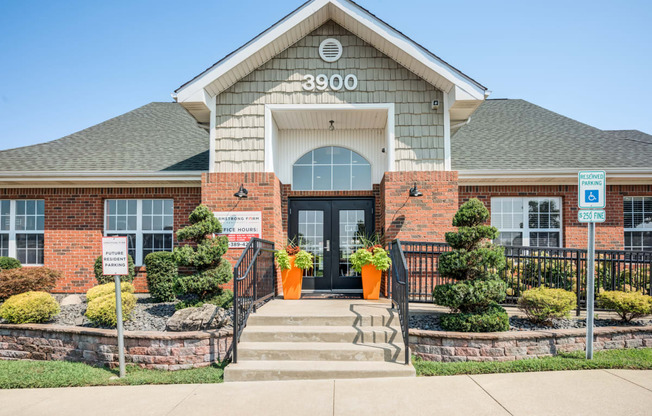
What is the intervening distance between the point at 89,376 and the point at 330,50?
23.6ft

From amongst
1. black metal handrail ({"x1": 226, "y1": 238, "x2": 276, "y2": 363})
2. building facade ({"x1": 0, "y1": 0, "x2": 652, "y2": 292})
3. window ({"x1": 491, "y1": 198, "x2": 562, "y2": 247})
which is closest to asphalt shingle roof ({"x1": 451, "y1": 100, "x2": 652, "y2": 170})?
building facade ({"x1": 0, "y1": 0, "x2": 652, "y2": 292})

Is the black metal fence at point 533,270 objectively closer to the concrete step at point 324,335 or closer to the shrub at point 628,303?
the shrub at point 628,303

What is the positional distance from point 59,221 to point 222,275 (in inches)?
231

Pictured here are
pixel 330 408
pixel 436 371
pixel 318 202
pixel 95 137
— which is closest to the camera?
pixel 330 408

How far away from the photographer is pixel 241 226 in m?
8.62

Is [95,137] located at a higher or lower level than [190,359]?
higher

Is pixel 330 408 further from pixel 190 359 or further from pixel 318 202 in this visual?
pixel 318 202

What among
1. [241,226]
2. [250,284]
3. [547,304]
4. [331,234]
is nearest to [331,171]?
[331,234]

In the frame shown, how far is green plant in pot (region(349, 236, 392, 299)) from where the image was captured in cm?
784

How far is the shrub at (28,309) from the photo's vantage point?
6.91 m

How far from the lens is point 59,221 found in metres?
10.4

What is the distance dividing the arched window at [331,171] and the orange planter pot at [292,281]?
238cm

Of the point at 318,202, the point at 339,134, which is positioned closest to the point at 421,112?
the point at 339,134

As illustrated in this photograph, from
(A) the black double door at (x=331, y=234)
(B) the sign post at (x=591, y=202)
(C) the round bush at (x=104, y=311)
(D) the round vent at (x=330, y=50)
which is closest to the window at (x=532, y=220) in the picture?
(A) the black double door at (x=331, y=234)
